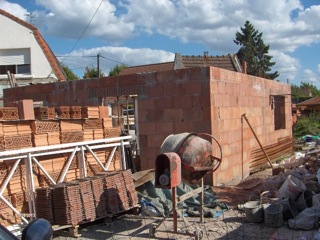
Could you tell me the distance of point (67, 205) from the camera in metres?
6.60

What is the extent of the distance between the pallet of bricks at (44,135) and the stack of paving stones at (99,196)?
0.56 ft

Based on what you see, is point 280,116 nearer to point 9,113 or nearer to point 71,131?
point 71,131

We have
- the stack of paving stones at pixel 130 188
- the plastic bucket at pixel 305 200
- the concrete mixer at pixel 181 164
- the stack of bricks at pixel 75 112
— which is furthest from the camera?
the stack of bricks at pixel 75 112

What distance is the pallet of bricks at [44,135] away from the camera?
6.91 metres

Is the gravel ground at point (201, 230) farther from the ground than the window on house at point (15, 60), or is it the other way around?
the window on house at point (15, 60)

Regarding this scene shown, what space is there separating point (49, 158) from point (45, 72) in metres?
17.3

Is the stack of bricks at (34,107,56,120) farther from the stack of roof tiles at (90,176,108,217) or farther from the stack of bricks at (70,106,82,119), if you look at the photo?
the stack of roof tiles at (90,176,108,217)

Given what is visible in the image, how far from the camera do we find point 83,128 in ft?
27.8

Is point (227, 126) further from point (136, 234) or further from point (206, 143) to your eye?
point (136, 234)

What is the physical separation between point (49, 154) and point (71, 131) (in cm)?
82

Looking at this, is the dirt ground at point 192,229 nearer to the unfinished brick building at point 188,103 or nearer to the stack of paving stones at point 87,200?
the stack of paving stones at point 87,200

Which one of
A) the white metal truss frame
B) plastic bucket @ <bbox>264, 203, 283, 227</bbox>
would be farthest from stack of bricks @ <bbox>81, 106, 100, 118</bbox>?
plastic bucket @ <bbox>264, 203, 283, 227</bbox>

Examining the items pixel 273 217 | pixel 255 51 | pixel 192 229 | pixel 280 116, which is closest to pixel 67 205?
pixel 192 229

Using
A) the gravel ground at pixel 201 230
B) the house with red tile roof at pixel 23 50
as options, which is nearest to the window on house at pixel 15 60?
the house with red tile roof at pixel 23 50
